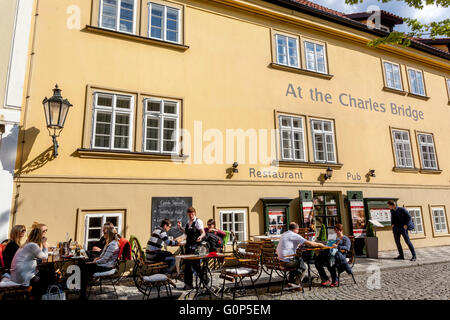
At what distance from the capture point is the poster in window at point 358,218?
10.9 m

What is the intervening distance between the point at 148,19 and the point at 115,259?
6.99 m

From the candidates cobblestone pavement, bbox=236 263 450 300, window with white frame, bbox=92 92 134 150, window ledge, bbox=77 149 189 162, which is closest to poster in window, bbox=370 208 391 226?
cobblestone pavement, bbox=236 263 450 300

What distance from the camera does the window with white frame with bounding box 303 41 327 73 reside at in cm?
1179

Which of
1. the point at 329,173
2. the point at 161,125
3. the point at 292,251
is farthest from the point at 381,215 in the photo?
the point at 161,125

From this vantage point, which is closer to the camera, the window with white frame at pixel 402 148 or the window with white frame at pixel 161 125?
the window with white frame at pixel 161 125

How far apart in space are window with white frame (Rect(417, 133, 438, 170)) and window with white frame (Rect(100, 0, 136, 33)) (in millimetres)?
12697

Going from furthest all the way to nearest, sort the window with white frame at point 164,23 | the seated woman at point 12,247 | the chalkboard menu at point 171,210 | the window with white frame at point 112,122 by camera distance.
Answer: the window with white frame at point 164,23 → the chalkboard menu at point 171,210 → the window with white frame at point 112,122 → the seated woman at point 12,247

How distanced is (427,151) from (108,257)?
46.3 ft

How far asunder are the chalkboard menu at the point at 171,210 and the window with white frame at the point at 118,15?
16.5 feet

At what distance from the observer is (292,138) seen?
10688 mm

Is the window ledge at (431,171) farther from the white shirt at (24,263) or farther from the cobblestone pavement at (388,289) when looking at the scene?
the white shirt at (24,263)

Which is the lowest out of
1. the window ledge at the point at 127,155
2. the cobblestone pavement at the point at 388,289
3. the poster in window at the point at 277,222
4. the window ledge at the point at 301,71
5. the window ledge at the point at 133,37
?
the cobblestone pavement at the point at 388,289

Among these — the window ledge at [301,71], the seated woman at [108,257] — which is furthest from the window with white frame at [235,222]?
the window ledge at [301,71]
